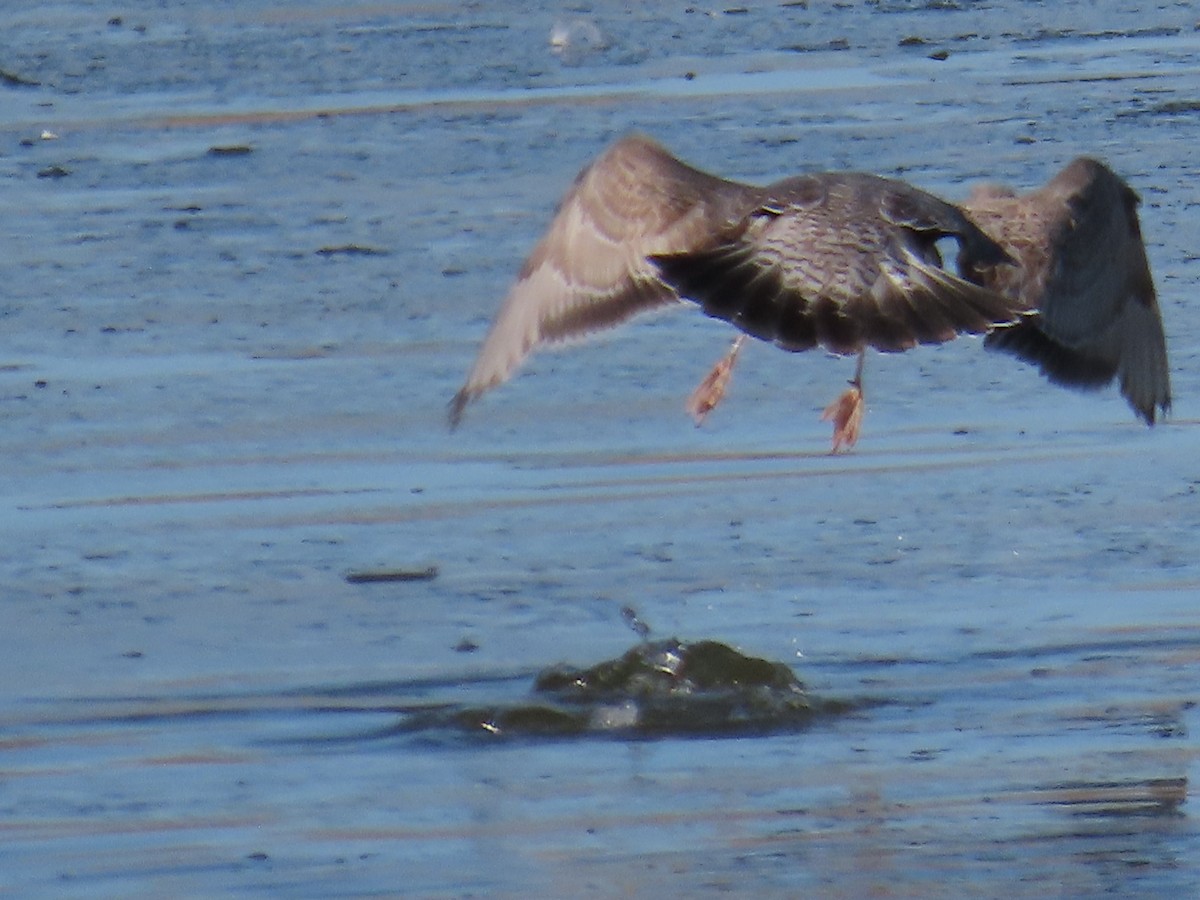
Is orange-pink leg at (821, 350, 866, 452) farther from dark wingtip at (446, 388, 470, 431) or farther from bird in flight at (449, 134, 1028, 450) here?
dark wingtip at (446, 388, 470, 431)

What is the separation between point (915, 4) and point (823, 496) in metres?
5.95

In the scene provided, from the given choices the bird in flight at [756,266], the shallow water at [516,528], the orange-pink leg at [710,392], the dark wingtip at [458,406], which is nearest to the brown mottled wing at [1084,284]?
the bird in flight at [756,266]

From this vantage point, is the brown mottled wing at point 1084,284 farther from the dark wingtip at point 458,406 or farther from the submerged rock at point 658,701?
the dark wingtip at point 458,406

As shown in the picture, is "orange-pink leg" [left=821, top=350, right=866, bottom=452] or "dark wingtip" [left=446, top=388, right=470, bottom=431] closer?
"orange-pink leg" [left=821, top=350, right=866, bottom=452]

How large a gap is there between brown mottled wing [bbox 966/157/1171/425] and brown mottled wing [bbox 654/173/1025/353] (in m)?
0.34

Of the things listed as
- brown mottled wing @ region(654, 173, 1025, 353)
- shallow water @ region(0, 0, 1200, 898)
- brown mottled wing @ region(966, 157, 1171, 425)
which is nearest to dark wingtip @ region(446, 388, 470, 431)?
shallow water @ region(0, 0, 1200, 898)

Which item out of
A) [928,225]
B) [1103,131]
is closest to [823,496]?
[928,225]

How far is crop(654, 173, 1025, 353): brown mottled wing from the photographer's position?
16.7ft

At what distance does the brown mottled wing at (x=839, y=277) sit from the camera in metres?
5.10

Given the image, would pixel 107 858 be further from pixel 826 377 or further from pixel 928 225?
pixel 826 377

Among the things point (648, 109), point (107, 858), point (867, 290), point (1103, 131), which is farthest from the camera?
point (648, 109)

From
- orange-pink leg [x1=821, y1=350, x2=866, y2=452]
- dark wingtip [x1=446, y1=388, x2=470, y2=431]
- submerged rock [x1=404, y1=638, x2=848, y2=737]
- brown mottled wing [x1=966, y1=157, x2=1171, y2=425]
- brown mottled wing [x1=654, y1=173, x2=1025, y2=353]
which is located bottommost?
submerged rock [x1=404, y1=638, x2=848, y2=737]

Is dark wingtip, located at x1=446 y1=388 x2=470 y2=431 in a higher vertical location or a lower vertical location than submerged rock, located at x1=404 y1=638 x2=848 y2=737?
higher

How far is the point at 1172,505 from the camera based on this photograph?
6.20 metres
